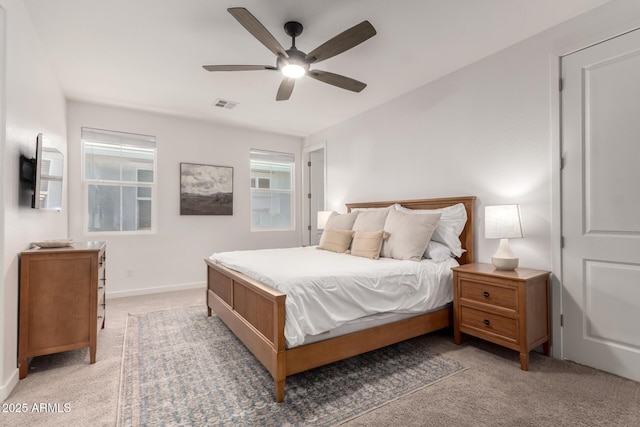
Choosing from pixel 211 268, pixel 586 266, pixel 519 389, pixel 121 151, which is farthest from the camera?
pixel 121 151

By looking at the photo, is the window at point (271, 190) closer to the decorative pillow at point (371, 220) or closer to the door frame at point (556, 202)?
the decorative pillow at point (371, 220)

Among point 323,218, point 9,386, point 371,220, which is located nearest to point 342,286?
point 371,220

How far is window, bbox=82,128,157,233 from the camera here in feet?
13.8

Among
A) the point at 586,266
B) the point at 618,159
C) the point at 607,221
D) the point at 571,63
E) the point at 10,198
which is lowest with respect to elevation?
the point at 586,266

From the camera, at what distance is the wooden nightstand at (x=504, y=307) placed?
2248mm

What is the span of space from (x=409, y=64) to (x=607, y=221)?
2135mm

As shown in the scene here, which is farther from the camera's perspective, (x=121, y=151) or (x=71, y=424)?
(x=121, y=151)

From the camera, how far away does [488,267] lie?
275 cm

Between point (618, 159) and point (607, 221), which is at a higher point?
point (618, 159)

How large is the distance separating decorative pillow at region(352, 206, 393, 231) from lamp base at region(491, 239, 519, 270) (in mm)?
1151

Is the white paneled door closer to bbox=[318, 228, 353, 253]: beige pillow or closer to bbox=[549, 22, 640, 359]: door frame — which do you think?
bbox=[549, 22, 640, 359]: door frame

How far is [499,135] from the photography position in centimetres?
287

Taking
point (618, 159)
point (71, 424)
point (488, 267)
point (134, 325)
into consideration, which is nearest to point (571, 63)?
point (618, 159)

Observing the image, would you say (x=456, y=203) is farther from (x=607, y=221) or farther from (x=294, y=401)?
(x=294, y=401)
